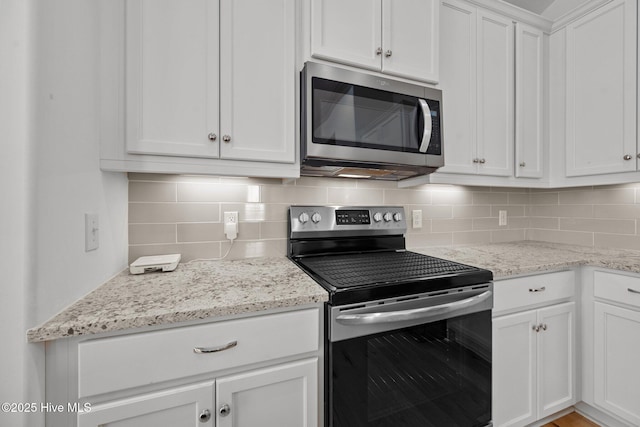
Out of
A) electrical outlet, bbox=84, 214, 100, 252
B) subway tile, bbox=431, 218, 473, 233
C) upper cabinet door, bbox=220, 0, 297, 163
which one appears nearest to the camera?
electrical outlet, bbox=84, 214, 100, 252

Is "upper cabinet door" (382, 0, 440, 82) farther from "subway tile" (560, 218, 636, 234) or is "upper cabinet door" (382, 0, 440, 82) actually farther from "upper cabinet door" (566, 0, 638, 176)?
"subway tile" (560, 218, 636, 234)

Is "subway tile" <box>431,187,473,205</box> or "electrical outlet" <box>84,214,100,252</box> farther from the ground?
"subway tile" <box>431,187,473,205</box>

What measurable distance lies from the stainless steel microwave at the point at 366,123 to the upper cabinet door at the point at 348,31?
0.30ft

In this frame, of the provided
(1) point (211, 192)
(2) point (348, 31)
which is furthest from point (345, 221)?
(2) point (348, 31)

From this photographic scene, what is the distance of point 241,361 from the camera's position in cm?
83

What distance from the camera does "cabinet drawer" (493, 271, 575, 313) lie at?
129cm

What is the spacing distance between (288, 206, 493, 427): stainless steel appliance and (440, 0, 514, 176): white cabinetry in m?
0.76

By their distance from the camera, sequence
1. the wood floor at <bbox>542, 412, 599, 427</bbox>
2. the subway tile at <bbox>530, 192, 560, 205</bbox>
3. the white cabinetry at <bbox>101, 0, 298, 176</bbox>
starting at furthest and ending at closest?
the subway tile at <bbox>530, 192, 560, 205</bbox>
the wood floor at <bbox>542, 412, 599, 427</bbox>
the white cabinetry at <bbox>101, 0, 298, 176</bbox>

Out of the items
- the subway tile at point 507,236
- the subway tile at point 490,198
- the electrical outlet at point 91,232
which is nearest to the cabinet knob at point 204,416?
the electrical outlet at point 91,232

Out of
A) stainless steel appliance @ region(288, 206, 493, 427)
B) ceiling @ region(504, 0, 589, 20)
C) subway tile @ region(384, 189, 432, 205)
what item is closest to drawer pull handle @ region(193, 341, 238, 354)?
stainless steel appliance @ region(288, 206, 493, 427)

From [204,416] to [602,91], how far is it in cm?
260

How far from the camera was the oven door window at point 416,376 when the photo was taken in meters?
→ 0.91

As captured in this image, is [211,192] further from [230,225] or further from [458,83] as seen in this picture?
[458,83]

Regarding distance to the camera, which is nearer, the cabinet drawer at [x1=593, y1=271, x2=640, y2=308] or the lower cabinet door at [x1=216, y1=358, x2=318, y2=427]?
the lower cabinet door at [x1=216, y1=358, x2=318, y2=427]
